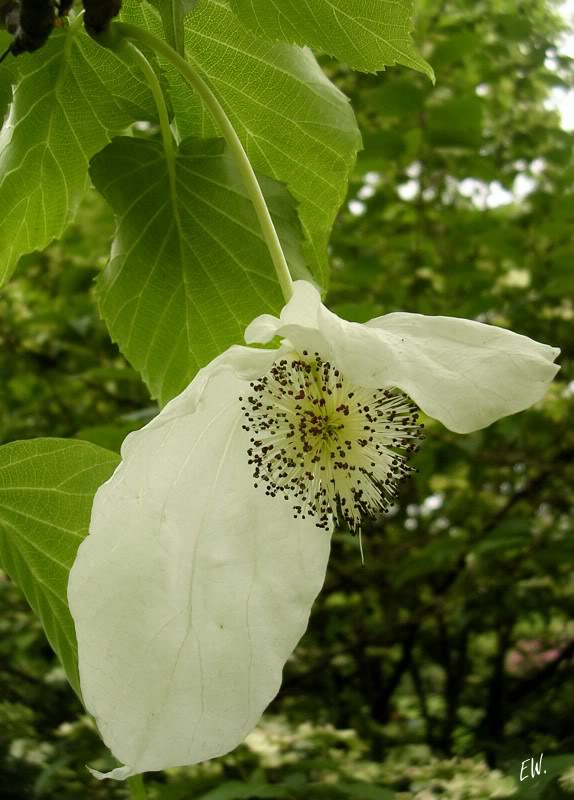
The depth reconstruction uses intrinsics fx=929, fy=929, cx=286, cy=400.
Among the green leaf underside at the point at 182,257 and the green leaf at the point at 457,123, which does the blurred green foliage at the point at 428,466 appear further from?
the green leaf underside at the point at 182,257

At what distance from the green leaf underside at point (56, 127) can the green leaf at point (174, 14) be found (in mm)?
104

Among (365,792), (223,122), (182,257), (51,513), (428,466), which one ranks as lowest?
(365,792)

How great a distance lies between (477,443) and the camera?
76.3 inches

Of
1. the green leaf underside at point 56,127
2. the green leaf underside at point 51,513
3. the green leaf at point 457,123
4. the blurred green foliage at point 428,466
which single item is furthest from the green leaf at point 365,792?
the green leaf at point 457,123

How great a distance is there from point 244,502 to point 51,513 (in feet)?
0.54

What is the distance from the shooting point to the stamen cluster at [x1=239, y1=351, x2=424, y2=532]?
2.22 ft

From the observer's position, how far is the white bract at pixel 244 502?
0.53 meters

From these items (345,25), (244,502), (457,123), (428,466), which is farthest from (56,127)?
(457,123)

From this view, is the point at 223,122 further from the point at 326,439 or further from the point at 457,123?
the point at 457,123

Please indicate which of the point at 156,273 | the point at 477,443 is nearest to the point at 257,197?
the point at 156,273

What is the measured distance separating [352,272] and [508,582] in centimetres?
82

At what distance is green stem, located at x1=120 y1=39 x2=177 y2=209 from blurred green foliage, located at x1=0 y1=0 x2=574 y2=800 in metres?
1.07

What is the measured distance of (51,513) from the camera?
714mm

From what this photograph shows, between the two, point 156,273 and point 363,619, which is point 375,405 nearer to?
point 156,273
